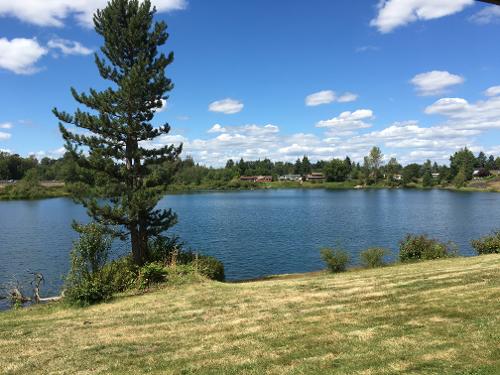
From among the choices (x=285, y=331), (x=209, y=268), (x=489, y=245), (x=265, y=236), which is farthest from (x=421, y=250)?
(x=265, y=236)

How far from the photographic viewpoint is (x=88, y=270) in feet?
61.6

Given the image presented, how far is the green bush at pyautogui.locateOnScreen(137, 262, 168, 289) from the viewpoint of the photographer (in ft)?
63.9

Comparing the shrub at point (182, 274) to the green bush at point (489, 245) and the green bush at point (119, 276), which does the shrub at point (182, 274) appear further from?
the green bush at point (489, 245)

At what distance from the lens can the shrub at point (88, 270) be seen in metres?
17.1

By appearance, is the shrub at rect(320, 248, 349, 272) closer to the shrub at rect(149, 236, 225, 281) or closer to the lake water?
the lake water

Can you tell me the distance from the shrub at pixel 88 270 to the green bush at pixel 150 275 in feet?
5.75

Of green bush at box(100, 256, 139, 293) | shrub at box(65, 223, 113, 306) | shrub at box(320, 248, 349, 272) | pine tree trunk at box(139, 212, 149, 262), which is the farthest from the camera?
shrub at box(320, 248, 349, 272)

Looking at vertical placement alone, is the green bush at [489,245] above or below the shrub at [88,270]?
below

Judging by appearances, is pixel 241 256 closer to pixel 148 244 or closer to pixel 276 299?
pixel 148 244

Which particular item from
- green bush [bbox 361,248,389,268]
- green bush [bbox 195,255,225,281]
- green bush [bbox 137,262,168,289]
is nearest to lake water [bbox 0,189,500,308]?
green bush [bbox 361,248,389,268]

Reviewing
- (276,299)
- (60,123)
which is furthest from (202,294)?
(60,123)

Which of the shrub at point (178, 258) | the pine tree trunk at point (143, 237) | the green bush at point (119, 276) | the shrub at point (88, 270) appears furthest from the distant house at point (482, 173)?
the shrub at point (88, 270)

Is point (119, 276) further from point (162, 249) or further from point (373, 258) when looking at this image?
point (373, 258)

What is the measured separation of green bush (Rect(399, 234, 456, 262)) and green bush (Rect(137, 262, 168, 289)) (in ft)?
53.9
